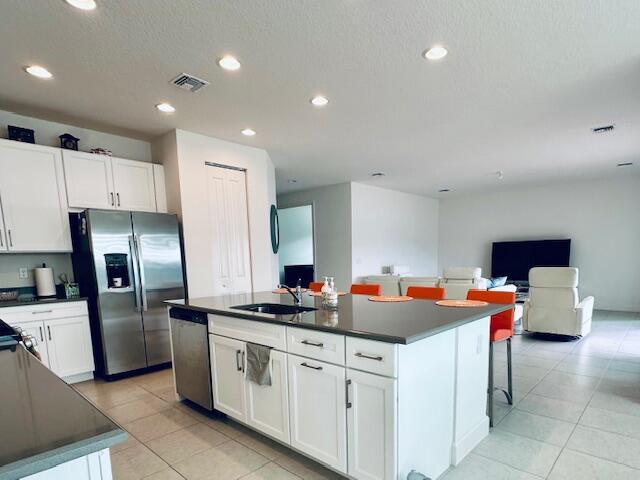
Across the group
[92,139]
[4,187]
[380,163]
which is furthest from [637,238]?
[4,187]

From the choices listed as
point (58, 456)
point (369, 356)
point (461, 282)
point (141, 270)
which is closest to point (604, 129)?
point (461, 282)

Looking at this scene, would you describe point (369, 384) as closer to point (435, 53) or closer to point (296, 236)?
point (435, 53)

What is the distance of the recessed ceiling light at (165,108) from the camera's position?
3041 millimetres

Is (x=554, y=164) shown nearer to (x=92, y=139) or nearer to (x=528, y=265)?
(x=528, y=265)

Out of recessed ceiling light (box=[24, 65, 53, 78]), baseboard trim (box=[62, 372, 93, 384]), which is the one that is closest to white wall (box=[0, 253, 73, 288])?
baseboard trim (box=[62, 372, 93, 384])

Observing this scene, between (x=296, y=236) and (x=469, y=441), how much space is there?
6263mm

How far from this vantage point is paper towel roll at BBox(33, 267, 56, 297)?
11.0 feet

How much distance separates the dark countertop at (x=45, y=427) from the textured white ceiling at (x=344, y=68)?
193 centimetres

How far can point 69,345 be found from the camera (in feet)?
10.7

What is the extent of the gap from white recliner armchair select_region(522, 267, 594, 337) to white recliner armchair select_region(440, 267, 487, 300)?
2.27 feet

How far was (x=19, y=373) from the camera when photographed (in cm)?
116

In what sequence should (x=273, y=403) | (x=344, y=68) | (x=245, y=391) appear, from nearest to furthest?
(x=273, y=403) → (x=245, y=391) → (x=344, y=68)

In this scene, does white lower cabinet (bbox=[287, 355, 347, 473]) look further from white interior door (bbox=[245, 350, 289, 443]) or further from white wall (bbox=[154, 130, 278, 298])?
white wall (bbox=[154, 130, 278, 298])

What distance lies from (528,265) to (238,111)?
23.9 feet
